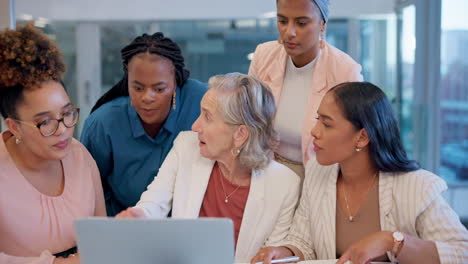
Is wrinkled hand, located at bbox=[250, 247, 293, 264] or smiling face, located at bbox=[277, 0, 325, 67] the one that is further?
smiling face, located at bbox=[277, 0, 325, 67]

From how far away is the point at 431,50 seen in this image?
4.43 m

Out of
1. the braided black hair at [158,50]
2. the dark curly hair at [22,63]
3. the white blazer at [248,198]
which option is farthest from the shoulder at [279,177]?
the dark curly hair at [22,63]

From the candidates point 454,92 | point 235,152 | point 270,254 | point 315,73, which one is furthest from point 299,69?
point 454,92


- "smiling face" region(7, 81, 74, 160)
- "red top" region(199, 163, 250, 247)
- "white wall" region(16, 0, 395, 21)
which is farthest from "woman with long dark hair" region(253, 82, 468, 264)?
"white wall" region(16, 0, 395, 21)

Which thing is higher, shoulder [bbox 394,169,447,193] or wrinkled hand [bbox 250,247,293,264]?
shoulder [bbox 394,169,447,193]

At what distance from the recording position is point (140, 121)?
257 centimetres

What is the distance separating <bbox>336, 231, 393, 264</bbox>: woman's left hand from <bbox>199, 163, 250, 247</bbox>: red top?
0.50m

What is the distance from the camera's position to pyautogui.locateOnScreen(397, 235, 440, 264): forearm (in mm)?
1837

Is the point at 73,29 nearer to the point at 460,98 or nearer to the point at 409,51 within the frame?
the point at 409,51

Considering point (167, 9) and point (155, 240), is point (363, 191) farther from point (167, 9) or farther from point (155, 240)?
point (167, 9)

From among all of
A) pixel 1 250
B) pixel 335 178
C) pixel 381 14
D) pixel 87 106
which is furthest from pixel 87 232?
pixel 381 14

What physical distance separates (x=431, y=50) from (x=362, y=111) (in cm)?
277

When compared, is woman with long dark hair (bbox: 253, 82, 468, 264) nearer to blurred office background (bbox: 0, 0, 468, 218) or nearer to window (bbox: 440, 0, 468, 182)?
blurred office background (bbox: 0, 0, 468, 218)

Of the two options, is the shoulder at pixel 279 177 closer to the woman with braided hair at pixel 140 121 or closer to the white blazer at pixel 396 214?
the white blazer at pixel 396 214
